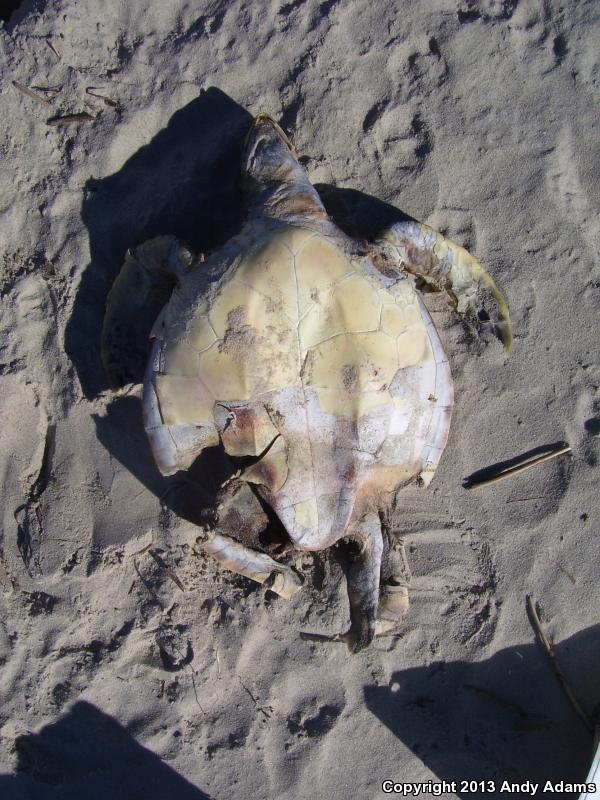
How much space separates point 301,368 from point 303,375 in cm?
3

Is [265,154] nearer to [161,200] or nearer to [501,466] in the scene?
[161,200]

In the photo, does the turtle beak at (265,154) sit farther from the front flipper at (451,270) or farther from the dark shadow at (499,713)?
the dark shadow at (499,713)

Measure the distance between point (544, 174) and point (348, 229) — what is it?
107 centimetres

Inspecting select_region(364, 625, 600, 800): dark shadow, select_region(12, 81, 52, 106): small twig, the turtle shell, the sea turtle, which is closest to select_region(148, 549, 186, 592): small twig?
the sea turtle

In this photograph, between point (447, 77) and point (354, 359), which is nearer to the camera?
point (354, 359)

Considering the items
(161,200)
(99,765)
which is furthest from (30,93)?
(99,765)

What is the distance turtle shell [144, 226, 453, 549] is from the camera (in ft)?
8.68

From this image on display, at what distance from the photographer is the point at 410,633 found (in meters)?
3.32

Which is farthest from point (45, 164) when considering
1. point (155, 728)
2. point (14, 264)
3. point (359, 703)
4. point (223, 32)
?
point (359, 703)

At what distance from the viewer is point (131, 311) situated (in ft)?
10.4

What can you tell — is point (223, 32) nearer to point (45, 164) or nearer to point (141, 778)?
point (45, 164)

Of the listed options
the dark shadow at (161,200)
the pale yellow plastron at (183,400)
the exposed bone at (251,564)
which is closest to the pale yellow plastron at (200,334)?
the pale yellow plastron at (183,400)

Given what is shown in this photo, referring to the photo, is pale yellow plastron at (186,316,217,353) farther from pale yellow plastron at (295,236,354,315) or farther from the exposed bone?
the exposed bone

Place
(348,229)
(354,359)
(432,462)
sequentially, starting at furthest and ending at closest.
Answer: (348,229), (432,462), (354,359)
